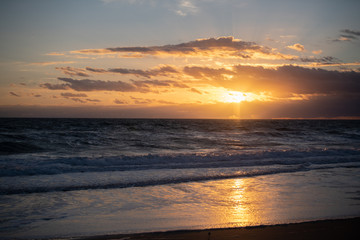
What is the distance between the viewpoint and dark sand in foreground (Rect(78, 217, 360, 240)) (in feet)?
16.1

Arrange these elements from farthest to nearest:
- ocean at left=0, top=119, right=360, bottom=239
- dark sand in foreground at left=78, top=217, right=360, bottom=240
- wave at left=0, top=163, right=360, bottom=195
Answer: wave at left=0, top=163, right=360, bottom=195 → ocean at left=0, top=119, right=360, bottom=239 → dark sand in foreground at left=78, top=217, right=360, bottom=240

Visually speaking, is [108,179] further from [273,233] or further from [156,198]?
[273,233]

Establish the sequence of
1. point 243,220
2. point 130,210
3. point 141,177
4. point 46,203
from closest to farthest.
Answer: point 243,220, point 130,210, point 46,203, point 141,177

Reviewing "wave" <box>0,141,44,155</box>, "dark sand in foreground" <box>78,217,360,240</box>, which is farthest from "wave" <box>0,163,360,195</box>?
"wave" <box>0,141,44,155</box>

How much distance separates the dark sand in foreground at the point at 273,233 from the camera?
4.89 m

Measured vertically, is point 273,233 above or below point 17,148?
above

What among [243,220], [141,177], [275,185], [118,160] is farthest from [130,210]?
[118,160]

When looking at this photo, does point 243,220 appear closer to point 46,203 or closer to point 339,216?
point 339,216

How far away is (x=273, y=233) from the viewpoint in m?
5.07

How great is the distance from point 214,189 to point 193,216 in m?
2.75

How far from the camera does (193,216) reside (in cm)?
602

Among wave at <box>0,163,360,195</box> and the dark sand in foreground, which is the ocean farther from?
the dark sand in foreground

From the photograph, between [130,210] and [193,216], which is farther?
[130,210]

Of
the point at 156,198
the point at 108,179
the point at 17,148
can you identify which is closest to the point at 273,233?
the point at 156,198
